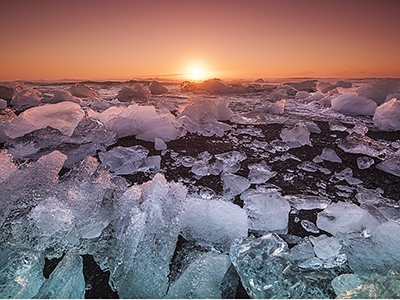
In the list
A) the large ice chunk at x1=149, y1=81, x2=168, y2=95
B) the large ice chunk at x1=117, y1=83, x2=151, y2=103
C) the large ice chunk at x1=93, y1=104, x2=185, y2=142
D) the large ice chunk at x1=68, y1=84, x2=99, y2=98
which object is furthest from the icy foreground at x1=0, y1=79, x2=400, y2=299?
the large ice chunk at x1=149, y1=81, x2=168, y2=95

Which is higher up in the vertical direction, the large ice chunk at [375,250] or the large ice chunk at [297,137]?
the large ice chunk at [297,137]

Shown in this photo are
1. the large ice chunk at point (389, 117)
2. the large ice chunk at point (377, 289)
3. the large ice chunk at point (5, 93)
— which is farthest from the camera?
the large ice chunk at point (5, 93)

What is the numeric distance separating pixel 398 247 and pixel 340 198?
1.12 ft

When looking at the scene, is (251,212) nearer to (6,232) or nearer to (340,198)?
(340,198)

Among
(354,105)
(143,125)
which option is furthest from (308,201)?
(354,105)

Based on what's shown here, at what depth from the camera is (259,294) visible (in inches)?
22.4

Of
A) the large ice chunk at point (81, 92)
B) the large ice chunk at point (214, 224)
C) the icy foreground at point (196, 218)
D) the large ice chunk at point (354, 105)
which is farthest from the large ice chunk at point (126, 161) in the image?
the large ice chunk at point (81, 92)

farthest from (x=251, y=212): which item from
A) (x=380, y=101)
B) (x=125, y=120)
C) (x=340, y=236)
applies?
(x=380, y=101)

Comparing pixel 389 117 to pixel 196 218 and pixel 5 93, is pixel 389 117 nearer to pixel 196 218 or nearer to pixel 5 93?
pixel 196 218

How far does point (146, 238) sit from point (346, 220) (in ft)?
2.43

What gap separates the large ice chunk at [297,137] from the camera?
1654 mm

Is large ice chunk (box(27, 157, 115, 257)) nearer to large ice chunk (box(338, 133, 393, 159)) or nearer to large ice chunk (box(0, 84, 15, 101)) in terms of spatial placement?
large ice chunk (box(338, 133, 393, 159))

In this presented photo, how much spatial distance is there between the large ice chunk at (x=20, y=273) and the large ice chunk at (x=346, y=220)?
0.95 meters

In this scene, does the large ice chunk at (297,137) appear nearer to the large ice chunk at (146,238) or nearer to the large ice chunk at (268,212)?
the large ice chunk at (268,212)
